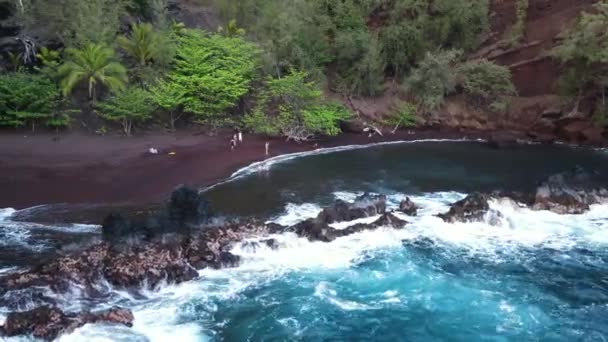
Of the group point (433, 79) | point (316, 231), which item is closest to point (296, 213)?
point (316, 231)

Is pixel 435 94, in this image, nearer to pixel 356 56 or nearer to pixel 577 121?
pixel 356 56

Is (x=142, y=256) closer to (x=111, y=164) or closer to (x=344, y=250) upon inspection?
(x=344, y=250)

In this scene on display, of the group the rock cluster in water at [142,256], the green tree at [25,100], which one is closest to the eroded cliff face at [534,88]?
the rock cluster in water at [142,256]

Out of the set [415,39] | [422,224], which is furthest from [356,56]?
[422,224]

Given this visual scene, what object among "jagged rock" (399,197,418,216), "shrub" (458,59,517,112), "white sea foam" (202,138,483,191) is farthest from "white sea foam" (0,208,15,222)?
"shrub" (458,59,517,112)

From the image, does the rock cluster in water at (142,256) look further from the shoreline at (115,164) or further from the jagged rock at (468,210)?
the shoreline at (115,164)
